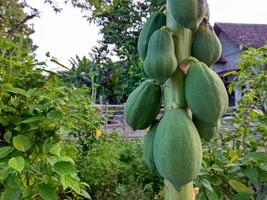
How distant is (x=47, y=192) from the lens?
4.44ft

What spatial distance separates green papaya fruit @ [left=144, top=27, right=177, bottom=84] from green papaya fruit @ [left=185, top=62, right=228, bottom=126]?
0.13 ft

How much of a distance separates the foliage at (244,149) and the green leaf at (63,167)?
48cm

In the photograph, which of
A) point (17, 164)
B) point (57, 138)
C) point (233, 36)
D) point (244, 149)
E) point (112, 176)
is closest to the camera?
point (17, 164)

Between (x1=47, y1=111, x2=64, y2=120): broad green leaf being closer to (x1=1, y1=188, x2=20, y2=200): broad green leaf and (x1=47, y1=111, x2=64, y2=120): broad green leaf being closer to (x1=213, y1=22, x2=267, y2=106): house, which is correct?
(x1=1, y1=188, x2=20, y2=200): broad green leaf

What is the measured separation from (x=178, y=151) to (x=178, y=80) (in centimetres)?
15

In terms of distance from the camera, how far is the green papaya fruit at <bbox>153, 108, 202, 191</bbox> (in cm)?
56

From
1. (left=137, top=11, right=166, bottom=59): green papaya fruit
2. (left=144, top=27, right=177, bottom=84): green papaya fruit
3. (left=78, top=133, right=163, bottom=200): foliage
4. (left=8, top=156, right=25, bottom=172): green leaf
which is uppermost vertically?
(left=137, top=11, right=166, bottom=59): green papaya fruit

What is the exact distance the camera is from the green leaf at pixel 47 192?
53.0 inches

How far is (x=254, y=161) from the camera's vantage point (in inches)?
56.7

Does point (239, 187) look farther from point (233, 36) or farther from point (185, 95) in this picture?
point (233, 36)

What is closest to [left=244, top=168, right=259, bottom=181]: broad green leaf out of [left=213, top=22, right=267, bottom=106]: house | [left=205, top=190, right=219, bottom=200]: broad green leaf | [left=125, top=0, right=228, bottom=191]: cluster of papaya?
[left=205, top=190, right=219, bottom=200]: broad green leaf

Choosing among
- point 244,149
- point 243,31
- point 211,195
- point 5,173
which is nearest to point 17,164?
point 5,173

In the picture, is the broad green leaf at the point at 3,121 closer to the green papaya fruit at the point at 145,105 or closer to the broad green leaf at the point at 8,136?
the broad green leaf at the point at 8,136

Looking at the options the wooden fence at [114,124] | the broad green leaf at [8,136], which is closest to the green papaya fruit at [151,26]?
the broad green leaf at [8,136]
